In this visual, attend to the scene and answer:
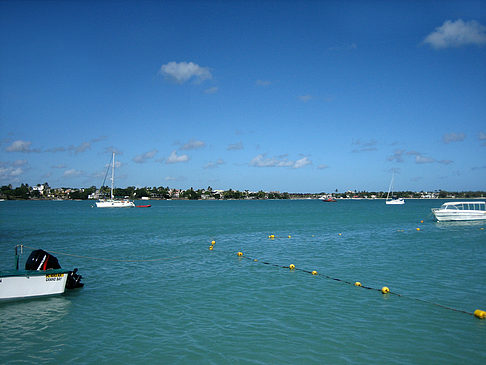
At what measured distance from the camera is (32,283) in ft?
52.9

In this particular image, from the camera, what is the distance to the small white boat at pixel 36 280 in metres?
15.6

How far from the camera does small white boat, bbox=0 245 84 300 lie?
1559 centimetres

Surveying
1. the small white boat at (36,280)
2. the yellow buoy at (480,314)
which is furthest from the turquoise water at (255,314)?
the small white boat at (36,280)

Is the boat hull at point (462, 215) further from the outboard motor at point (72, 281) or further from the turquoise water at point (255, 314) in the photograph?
the outboard motor at point (72, 281)

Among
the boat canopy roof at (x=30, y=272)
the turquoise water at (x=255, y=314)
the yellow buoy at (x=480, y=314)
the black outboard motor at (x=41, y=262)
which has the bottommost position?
the turquoise water at (x=255, y=314)

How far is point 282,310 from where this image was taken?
582 inches

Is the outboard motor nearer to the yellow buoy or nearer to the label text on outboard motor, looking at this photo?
the label text on outboard motor

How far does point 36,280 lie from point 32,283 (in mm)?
190

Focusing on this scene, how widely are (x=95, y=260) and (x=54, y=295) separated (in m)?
9.54

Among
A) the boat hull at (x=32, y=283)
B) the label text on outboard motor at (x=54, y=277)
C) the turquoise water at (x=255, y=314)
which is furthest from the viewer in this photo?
the label text on outboard motor at (x=54, y=277)

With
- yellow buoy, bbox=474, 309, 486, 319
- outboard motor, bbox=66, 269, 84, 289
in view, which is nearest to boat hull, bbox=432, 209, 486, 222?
yellow buoy, bbox=474, 309, 486, 319

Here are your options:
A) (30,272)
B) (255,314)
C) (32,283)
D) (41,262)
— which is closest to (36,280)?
(32,283)

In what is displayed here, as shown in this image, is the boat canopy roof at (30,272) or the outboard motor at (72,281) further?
the outboard motor at (72,281)

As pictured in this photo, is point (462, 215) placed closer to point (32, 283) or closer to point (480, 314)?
point (480, 314)
